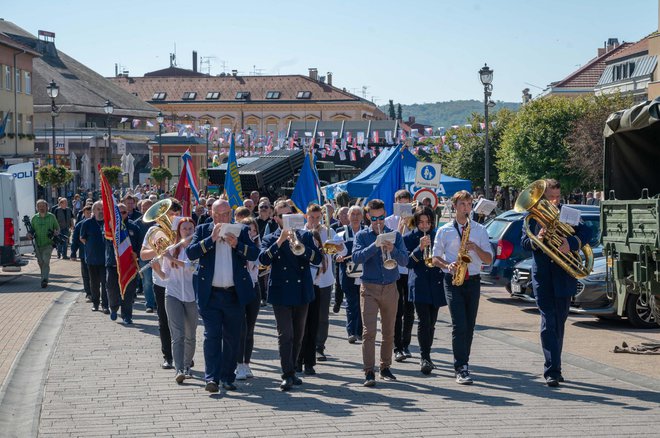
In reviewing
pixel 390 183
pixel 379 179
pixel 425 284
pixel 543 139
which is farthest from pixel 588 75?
pixel 425 284

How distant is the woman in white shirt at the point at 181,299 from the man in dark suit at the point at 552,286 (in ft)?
11.4

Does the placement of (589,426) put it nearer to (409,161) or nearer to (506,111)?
(409,161)

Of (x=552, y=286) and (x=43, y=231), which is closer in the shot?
(x=552, y=286)

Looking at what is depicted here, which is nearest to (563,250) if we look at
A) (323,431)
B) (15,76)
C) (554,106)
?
(323,431)

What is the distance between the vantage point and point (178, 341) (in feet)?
36.0

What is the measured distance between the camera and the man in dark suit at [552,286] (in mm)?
10617

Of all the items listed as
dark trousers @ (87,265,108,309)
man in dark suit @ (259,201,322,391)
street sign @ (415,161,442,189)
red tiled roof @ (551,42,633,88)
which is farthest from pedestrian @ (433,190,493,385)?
red tiled roof @ (551,42,633,88)

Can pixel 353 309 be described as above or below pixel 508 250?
below

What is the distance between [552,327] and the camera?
34.9ft

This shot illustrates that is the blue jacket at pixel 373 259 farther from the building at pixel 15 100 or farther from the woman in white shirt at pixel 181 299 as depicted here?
the building at pixel 15 100

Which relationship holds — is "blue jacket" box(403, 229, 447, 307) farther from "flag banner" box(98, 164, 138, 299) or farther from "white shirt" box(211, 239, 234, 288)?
"flag banner" box(98, 164, 138, 299)

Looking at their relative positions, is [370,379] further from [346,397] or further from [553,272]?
[553,272]

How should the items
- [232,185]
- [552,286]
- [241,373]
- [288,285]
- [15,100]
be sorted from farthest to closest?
[15,100], [232,185], [241,373], [552,286], [288,285]

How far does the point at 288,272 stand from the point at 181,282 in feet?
3.88
